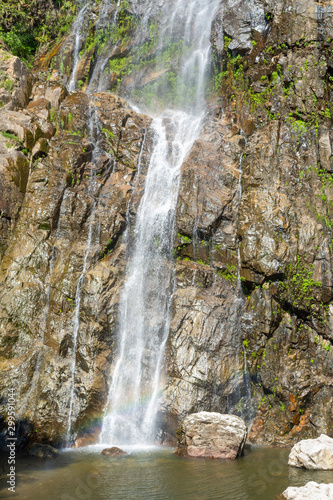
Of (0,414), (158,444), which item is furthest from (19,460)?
(158,444)

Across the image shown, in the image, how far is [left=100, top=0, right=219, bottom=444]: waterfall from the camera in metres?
12.1

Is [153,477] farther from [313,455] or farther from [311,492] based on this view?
[313,455]

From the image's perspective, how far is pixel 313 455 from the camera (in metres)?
8.91

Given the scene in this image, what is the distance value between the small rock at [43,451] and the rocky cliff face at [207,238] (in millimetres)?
905

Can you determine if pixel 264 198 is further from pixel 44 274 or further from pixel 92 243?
A: pixel 44 274

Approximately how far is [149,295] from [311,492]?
27.3ft

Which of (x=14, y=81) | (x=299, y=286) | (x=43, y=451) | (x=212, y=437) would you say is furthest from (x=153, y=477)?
(x=14, y=81)

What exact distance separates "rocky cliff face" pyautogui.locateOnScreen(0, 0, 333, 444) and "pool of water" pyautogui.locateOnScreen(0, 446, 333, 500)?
2.01m

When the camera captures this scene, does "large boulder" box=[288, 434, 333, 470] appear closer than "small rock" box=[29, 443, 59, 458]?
Yes

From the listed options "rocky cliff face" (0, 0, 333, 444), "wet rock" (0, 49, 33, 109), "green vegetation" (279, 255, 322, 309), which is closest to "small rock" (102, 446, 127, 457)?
"rocky cliff face" (0, 0, 333, 444)

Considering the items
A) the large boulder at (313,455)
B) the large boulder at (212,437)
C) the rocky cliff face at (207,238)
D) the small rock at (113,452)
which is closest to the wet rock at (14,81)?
the rocky cliff face at (207,238)

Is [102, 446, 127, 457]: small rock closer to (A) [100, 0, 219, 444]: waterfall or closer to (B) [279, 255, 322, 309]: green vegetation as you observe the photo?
(A) [100, 0, 219, 444]: waterfall

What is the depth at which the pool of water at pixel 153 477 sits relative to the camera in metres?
7.40

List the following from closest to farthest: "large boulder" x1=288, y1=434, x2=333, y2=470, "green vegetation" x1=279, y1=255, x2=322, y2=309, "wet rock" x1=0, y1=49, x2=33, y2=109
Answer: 1. "large boulder" x1=288, y1=434, x2=333, y2=470
2. "green vegetation" x1=279, y1=255, x2=322, y2=309
3. "wet rock" x1=0, y1=49, x2=33, y2=109
